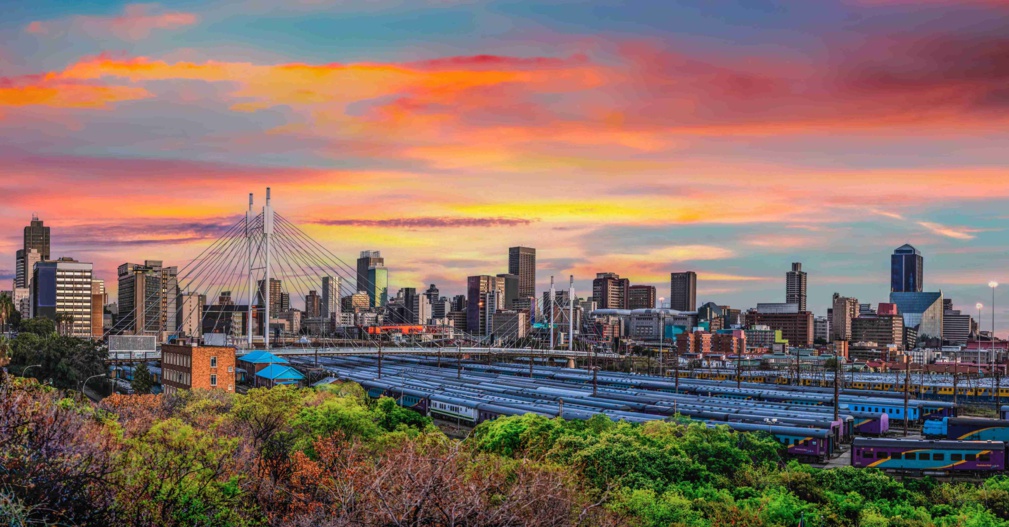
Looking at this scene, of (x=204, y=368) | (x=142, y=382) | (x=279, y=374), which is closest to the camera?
(x=204, y=368)

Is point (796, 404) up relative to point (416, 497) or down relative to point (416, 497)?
down

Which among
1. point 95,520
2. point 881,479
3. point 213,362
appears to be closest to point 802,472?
point 881,479

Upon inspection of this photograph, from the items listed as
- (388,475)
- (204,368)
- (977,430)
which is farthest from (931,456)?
(204,368)

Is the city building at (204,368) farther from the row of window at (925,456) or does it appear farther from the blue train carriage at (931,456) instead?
the row of window at (925,456)

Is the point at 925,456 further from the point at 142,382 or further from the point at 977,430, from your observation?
the point at 142,382

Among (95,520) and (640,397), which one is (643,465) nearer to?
(95,520)

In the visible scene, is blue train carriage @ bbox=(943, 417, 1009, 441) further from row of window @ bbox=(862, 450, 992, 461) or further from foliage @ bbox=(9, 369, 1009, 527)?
foliage @ bbox=(9, 369, 1009, 527)

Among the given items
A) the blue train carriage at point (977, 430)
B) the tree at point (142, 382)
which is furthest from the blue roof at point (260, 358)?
the blue train carriage at point (977, 430)
